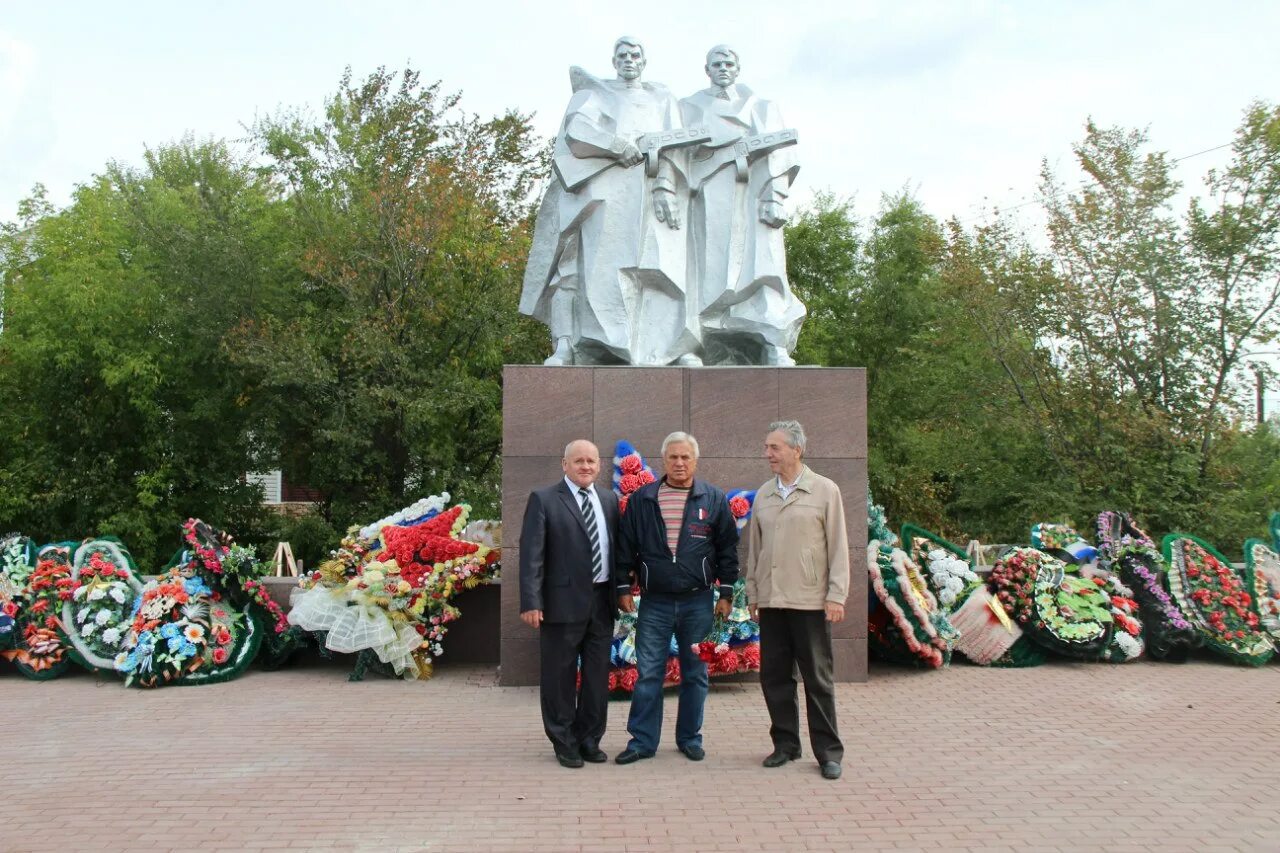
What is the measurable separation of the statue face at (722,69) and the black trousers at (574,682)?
392 centimetres

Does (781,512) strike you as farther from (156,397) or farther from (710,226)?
(156,397)

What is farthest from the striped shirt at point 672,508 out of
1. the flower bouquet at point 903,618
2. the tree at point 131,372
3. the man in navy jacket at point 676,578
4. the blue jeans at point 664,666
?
the tree at point 131,372

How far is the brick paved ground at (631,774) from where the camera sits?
12.7 feet

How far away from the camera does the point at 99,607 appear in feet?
23.3

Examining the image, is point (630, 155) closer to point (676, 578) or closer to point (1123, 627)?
point (676, 578)

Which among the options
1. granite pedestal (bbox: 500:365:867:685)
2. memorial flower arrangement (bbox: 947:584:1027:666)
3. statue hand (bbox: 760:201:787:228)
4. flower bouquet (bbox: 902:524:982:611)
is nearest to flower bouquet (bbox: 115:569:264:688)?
granite pedestal (bbox: 500:365:867:685)

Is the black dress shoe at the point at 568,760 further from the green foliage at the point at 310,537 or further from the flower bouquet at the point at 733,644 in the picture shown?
the green foliage at the point at 310,537

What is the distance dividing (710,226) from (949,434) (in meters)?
10.6

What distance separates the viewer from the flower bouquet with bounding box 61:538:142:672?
22.9 feet

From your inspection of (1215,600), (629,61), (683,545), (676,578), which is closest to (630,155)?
(629,61)

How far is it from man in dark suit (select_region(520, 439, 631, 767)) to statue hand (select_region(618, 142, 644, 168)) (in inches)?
108

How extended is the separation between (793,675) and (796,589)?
44 centimetres

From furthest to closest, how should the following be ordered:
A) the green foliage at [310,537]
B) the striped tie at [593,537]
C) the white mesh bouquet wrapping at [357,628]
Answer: the green foliage at [310,537] → the white mesh bouquet wrapping at [357,628] → the striped tie at [593,537]

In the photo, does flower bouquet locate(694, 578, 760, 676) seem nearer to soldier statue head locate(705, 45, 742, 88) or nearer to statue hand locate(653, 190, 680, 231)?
statue hand locate(653, 190, 680, 231)
